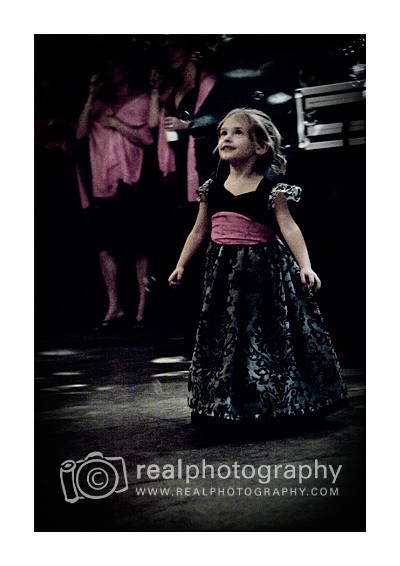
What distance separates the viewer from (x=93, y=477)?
362 cm

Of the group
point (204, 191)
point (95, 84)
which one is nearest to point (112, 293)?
point (204, 191)

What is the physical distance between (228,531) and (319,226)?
1384 millimetres

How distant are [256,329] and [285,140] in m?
0.86

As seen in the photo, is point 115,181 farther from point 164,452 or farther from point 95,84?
point 164,452

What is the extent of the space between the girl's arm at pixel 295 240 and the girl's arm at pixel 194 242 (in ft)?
1.08

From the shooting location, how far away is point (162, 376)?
12.2ft

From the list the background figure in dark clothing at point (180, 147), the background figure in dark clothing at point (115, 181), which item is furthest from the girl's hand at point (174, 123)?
the background figure in dark clothing at point (115, 181)

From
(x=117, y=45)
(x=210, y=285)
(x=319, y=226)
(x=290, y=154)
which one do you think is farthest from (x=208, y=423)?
(x=117, y=45)

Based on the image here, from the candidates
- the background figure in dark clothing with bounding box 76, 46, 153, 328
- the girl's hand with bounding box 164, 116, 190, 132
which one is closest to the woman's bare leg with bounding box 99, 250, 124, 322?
the background figure in dark clothing with bounding box 76, 46, 153, 328

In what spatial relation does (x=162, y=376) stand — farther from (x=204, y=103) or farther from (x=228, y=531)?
(x=204, y=103)

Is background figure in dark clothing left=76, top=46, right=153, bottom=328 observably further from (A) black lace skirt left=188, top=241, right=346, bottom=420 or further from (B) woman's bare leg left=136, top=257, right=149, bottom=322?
(A) black lace skirt left=188, top=241, right=346, bottom=420

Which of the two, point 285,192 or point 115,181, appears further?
point 115,181

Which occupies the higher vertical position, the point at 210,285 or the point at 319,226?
the point at 319,226

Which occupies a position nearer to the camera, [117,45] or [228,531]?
[228,531]
